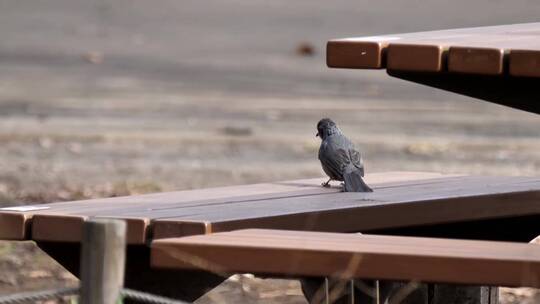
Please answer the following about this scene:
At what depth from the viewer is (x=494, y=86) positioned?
163 inches

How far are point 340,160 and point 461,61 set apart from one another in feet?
4.48

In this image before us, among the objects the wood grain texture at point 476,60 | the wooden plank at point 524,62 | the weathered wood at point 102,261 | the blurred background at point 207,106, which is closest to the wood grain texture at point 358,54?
the wood grain texture at point 476,60

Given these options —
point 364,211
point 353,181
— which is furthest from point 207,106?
point 364,211

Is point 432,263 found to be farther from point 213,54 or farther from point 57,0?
point 57,0

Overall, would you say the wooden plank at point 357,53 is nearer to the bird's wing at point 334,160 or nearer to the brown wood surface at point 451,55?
the brown wood surface at point 451,55

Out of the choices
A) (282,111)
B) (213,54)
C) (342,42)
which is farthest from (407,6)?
(342,42)

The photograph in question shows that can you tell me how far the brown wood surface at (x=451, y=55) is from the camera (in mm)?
3678

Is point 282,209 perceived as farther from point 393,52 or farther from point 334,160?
point 334,160

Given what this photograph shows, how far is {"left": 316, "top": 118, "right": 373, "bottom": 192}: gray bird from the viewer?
4.82 metres

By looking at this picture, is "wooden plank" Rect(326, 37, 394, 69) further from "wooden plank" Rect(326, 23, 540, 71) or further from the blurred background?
the blurred background

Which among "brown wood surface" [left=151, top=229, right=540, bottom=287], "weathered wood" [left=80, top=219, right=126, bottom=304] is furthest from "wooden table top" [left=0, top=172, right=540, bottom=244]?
"weathered wood" [left=80, top=219, right=126, bottom=304]

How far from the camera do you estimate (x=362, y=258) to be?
2.93 m

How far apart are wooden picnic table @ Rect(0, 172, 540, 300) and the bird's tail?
0.05 meters

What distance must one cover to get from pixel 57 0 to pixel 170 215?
18.5m
